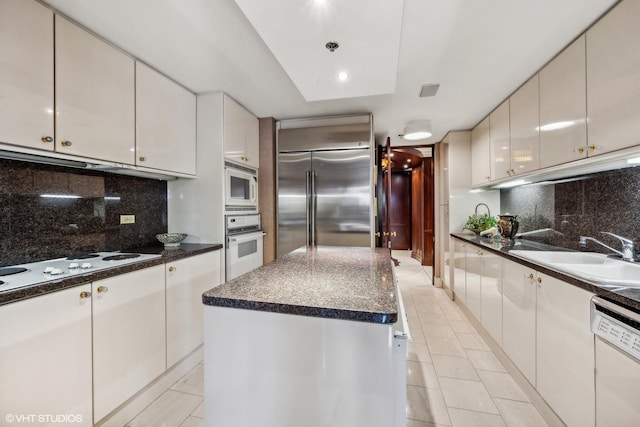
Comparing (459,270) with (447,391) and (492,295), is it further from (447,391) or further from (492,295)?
(447,391)

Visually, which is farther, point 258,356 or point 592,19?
point 592,19

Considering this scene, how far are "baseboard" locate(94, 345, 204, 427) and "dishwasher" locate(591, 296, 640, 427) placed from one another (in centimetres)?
241

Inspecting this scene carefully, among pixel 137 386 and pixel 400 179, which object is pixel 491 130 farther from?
pixel 400 179

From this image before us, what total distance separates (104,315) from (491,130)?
3.73 m

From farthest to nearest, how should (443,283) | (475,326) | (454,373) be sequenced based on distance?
(443,283)
(475,326)
(454,373)

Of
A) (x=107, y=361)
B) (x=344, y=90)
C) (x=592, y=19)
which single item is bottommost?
(x=107, y=361)

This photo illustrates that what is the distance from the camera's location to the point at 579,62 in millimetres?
1590

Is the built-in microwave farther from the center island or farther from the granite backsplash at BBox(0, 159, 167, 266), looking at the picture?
the center island

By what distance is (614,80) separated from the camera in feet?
4.48

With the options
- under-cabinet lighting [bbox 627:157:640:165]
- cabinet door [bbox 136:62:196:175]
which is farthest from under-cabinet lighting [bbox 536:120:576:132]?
cabinet door [bbox 136:62:196:175]

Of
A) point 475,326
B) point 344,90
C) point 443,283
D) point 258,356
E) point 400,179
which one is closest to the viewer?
point 258,356

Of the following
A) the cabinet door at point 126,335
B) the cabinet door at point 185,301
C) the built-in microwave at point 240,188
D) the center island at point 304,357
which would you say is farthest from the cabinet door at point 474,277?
the cabinet door at point 126,335

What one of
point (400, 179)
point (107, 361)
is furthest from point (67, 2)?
point (400, 179)

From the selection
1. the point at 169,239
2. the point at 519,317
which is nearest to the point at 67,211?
the point at 169,239
